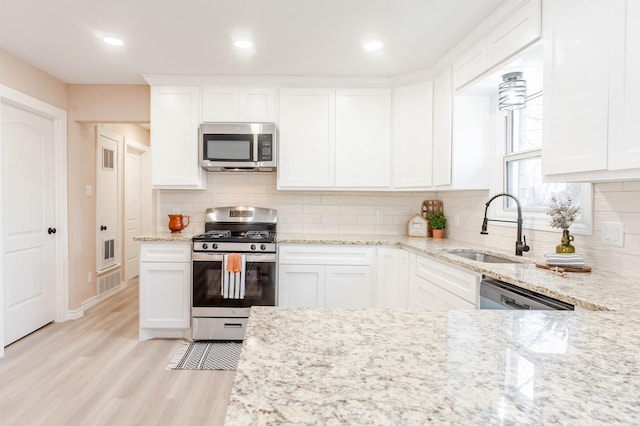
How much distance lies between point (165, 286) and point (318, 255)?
133 cm

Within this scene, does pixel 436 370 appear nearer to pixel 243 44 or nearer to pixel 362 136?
pixel 243 44

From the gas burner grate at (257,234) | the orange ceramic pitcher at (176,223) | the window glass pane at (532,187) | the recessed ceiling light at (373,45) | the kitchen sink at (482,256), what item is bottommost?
the kitchen sink at (482,256)

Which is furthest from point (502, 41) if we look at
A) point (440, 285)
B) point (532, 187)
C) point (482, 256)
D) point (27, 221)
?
point (27, 221)

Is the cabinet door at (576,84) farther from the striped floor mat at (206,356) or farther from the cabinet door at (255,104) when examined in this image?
the striped floor mat at (206,356)

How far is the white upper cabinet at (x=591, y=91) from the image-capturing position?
137 cm

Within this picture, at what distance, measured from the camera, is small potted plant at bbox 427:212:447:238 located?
3.46 metres

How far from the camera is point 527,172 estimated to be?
8.49 ft

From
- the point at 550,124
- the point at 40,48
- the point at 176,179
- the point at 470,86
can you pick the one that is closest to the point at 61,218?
the point at 176,179

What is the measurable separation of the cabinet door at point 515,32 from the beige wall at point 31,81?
3.59m

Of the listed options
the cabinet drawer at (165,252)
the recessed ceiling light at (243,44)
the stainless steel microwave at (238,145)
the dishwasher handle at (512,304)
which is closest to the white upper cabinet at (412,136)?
the stainless steel microwave at (238,145)

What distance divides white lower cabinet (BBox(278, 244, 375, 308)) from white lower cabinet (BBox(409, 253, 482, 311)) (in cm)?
41

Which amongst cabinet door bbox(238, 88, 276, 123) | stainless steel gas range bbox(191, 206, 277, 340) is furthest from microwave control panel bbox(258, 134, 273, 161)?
stainless steel gas range bbox(191, 206, 277, 340)

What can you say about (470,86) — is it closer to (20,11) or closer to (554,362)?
(554,362)

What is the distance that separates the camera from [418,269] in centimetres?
285
